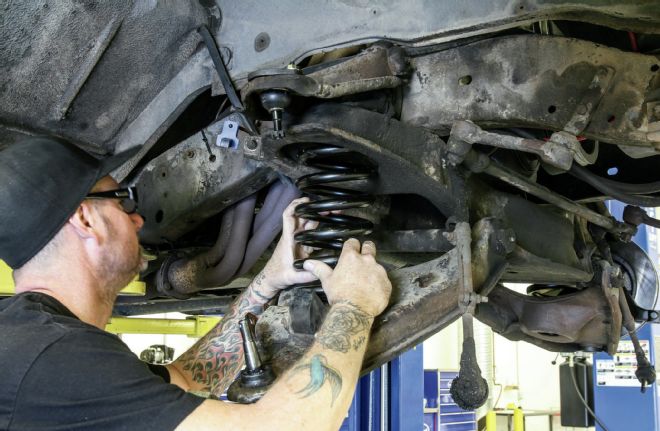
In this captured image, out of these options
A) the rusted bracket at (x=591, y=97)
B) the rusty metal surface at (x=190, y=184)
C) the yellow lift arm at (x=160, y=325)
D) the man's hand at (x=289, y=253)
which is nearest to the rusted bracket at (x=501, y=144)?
the rusted bracket at (x=591, y=97)

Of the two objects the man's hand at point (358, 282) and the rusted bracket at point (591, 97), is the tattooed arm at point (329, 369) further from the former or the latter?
the rusted bracket at point (591, 97)

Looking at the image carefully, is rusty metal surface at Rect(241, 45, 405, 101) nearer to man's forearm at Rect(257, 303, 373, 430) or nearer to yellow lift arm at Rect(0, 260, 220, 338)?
man's forearm at Rect(257, 303, 373, 430)

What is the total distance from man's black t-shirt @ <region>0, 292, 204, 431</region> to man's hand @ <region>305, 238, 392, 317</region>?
1.02 feet

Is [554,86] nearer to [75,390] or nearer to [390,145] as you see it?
[390,145]

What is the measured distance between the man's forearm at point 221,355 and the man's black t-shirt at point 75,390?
0.50 meters

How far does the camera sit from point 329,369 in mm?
994

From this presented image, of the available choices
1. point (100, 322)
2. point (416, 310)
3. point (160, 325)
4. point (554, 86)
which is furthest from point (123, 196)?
point (160, 325)

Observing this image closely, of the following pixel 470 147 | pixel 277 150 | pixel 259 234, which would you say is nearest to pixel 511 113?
pixel 470 147

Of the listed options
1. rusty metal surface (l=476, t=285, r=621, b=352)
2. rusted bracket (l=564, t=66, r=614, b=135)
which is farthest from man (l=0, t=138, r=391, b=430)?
rusty metal surface (l=476, t=285, r=621, b=352)

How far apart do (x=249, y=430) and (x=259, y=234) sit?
664 mm

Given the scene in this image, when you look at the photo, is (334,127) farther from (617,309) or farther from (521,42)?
(617,309)

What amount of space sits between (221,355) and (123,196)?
44 cm

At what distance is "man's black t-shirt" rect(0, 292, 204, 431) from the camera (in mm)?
873

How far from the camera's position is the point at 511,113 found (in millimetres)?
1122
